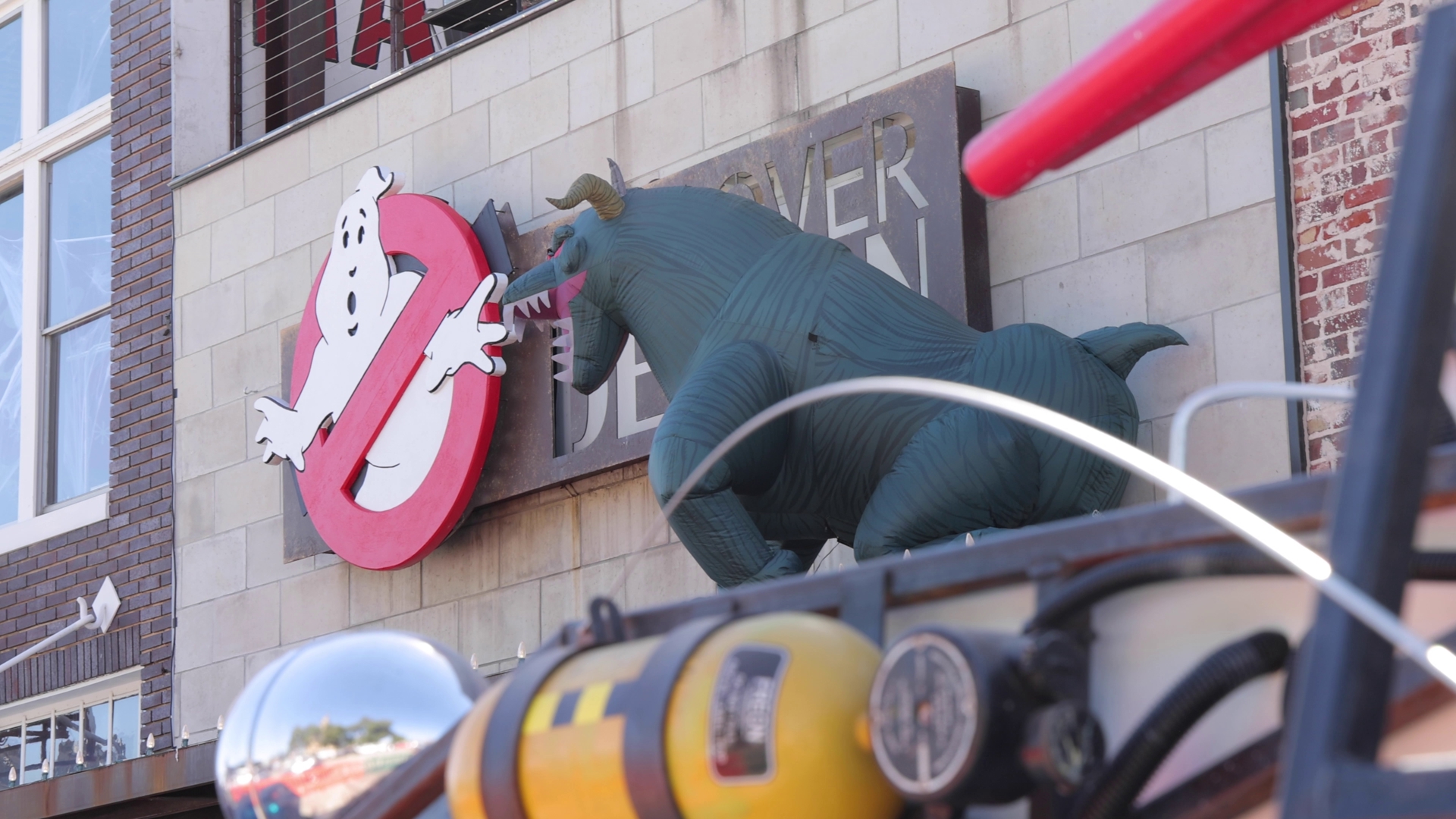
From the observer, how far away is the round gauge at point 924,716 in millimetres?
2059

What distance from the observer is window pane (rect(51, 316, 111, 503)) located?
13.9 m

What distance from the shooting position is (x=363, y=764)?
3090mm

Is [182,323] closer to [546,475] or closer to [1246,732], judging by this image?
[546,475]

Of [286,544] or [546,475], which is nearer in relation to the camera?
[546,475]

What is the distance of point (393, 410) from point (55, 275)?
494 cm

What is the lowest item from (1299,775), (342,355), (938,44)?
(1299,775)

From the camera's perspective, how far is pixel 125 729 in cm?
1311

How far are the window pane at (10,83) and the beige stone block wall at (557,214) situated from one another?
9.03ft

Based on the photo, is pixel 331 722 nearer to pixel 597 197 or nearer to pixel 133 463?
pixel 597 197

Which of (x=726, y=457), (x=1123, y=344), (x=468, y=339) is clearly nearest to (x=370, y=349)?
(x=468, y=339)

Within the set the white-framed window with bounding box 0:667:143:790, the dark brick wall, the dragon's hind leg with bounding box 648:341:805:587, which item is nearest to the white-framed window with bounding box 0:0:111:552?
the dark brick wall

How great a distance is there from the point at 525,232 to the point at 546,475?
1.38 m

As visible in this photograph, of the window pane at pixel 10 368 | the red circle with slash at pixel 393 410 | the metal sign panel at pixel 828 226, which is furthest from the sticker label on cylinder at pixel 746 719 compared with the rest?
the window pane at pixel 10 368

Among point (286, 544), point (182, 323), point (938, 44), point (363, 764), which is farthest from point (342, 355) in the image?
point (363, 764)
